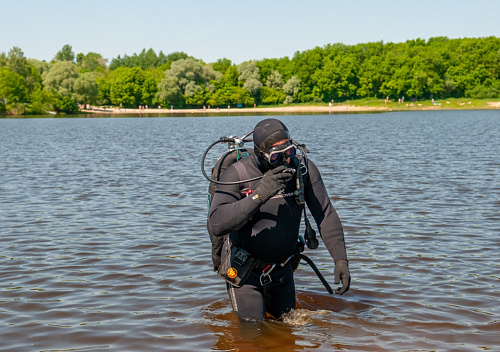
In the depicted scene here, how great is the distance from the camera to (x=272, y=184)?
17.7 ft

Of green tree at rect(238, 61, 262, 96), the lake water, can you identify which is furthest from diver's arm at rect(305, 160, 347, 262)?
green tree at rect(238, 61, 262, 96)

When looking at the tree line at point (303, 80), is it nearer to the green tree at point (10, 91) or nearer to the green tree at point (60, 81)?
the green tree at point (60, 81)

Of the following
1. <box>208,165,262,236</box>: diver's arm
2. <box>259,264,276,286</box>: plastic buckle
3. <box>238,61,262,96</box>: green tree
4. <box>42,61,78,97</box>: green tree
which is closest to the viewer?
<box>208,165,262,236</box>: diver's arm

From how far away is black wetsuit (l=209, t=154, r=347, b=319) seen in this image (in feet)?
18.8

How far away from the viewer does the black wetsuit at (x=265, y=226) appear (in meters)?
5.74

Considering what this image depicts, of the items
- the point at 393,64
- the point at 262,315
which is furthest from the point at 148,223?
the point at 393,64

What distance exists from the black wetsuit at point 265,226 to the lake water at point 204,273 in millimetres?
427

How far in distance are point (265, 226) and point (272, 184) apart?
80 centimetres

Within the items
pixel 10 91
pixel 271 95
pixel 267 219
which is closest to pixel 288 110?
pixel 271 95

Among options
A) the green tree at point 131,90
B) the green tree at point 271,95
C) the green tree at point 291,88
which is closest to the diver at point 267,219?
the green tree at point 131,90

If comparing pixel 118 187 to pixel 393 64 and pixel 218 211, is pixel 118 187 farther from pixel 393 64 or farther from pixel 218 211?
pixel 393 64

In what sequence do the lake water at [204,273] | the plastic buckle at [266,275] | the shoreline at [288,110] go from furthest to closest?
the shoreline at [288,110], the lake water at [204,273], the plastic buckle at [266,275]

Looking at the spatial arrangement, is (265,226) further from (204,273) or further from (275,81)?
(275,81)

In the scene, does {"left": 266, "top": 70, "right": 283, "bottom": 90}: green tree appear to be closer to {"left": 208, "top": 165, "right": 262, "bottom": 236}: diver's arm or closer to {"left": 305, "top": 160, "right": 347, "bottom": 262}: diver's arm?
{"left": 305, "top": 160, "right": 347, "bottom": 262}: diver's arm
